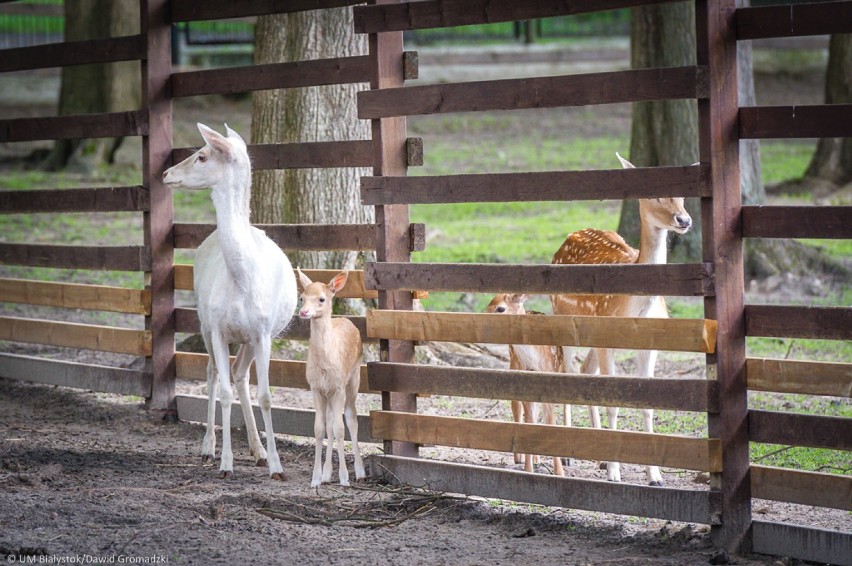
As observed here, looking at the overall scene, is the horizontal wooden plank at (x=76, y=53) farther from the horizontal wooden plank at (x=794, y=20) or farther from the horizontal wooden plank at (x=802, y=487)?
the horizontal wooden plank at (x=802, y=487)

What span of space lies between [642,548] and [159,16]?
532 cm

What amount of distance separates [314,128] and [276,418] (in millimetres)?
2780

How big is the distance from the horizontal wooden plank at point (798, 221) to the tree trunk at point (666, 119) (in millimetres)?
7062

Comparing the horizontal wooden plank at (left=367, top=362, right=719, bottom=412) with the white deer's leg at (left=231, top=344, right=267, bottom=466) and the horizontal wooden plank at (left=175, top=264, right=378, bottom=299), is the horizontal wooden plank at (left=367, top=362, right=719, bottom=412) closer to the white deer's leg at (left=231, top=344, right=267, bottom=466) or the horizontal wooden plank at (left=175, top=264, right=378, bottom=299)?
the horizontal wooden plank at (left=175, top=264, right=378, bottom=299)

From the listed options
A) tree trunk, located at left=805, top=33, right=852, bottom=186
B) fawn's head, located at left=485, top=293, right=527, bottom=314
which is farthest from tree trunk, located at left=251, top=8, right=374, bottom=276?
tree trunk, located at left=805, top=33, right=852, bottom=186

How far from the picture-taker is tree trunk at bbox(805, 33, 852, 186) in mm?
15180

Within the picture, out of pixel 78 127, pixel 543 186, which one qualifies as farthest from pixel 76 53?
pixel 543 186

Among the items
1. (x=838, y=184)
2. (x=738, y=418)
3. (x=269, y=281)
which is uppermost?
(x=838, y=184)

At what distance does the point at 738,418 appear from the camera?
5512 mm

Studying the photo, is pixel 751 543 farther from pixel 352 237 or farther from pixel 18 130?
pixel 18 130

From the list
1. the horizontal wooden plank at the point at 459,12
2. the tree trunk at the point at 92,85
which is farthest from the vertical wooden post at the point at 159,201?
the tree trunk at the point at 92,85

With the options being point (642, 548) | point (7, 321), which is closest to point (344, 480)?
point (642, 548)

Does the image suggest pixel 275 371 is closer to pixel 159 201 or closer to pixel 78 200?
pixel 159 201

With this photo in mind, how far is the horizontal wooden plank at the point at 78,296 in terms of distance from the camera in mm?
8641
